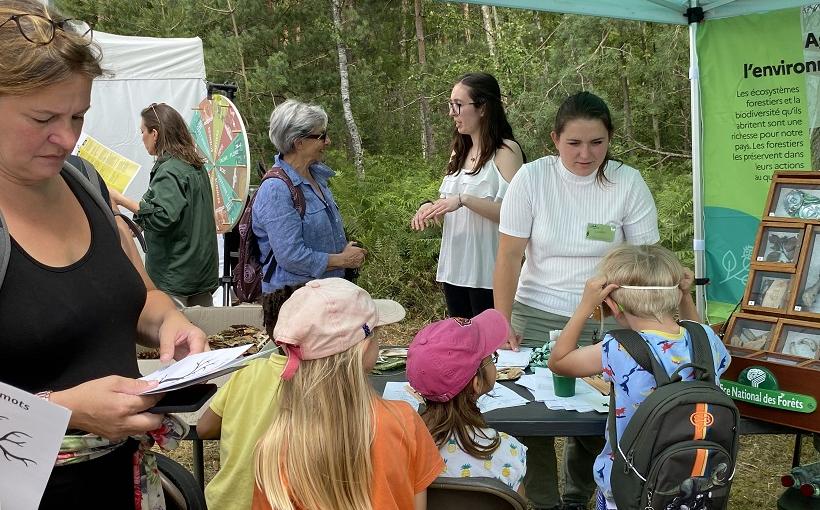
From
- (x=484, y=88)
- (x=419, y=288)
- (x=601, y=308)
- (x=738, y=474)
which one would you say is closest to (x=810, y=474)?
(x=601, y=308)

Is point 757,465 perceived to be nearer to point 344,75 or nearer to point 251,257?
point 251,257

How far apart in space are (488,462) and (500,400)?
0.43m

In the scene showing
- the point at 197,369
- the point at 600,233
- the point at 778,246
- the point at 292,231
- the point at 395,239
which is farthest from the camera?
the point at 395,239

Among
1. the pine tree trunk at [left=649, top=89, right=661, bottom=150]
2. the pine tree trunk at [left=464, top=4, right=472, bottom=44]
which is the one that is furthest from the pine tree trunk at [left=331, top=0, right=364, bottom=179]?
the pine tree trunk at [left=649, top=89, right=661, bottom=150]

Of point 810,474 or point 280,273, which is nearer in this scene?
point 810,474

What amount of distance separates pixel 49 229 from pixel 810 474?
2387mm

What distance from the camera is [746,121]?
11.8 ft

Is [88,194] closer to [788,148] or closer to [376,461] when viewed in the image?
[376,461]

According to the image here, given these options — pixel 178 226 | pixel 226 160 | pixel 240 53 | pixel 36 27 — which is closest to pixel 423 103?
pixel 240 53

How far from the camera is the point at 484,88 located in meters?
3.65

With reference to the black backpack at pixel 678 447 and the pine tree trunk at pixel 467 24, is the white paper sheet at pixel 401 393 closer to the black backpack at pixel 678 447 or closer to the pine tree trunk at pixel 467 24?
the black backpack at pixel 678 447

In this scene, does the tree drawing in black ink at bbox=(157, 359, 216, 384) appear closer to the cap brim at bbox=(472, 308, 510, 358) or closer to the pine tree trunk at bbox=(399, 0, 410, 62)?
the cap brim at bbox=(472, 308, 510, 358)

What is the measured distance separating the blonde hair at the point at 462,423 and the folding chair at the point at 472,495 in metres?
0.13

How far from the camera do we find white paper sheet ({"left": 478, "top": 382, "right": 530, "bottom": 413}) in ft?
7.59
